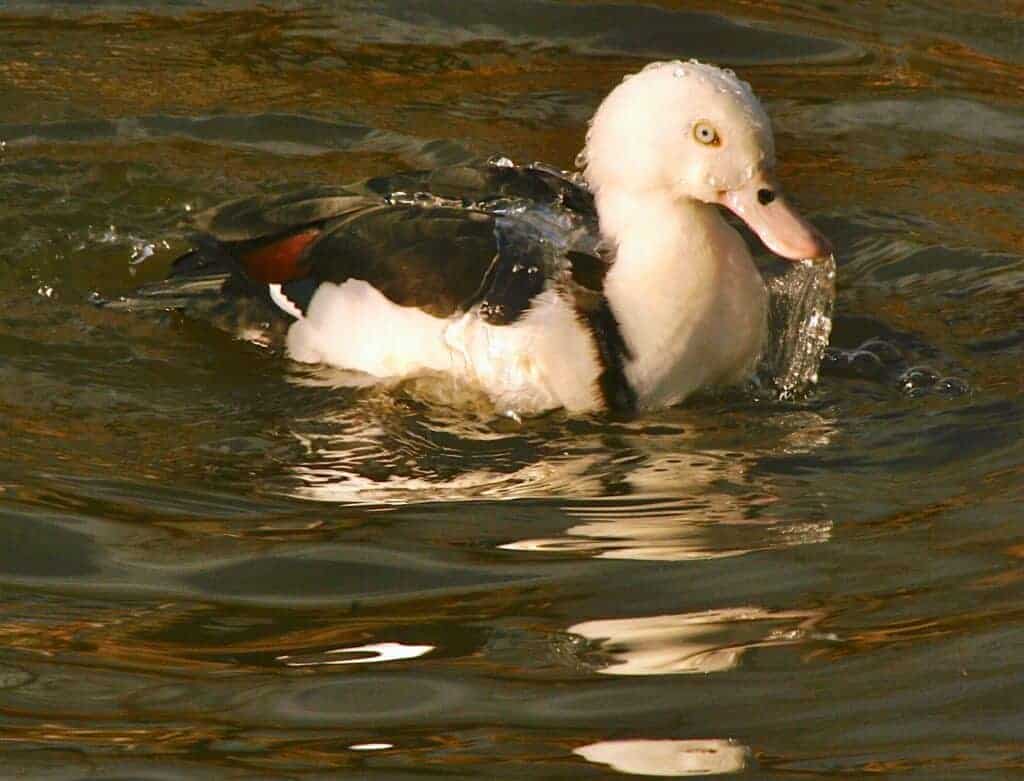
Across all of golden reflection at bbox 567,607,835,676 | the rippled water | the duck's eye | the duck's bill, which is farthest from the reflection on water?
the duck's eye

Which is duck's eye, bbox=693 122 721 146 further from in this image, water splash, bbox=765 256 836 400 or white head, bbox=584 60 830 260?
water splash, bbox=765 256 836 400

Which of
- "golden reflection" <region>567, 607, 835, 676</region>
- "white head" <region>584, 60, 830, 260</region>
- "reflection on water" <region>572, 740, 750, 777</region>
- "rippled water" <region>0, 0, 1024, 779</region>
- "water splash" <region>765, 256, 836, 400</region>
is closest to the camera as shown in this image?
"reflection on water" <region>572, 740, 750, 777</region>

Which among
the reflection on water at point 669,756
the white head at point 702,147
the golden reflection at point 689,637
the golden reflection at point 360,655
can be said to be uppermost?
the white head at point 702,147

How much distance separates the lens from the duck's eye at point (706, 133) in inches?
247

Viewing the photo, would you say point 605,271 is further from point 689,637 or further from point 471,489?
point 689,637

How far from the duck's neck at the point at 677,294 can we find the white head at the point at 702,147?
0.10m

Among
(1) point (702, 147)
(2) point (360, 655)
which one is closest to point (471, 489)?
(2) point (360, 655)

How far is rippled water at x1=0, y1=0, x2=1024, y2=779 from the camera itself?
434 cm

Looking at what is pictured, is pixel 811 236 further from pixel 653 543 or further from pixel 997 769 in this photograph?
pixel 997 769

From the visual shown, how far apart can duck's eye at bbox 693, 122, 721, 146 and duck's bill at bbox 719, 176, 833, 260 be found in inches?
7.3

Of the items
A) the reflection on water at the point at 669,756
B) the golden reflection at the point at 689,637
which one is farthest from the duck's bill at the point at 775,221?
the reflection on water at the point at 669,756

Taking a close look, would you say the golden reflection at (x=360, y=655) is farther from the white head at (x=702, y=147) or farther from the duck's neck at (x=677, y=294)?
the white head at (x=702, y=147)

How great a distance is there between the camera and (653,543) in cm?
529

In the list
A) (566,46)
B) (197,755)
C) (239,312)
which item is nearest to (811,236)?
(239,312)
